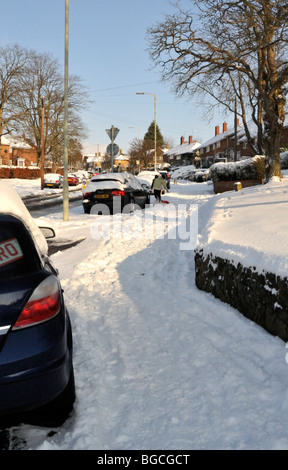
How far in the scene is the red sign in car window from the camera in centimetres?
210

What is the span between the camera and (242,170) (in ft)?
69.4

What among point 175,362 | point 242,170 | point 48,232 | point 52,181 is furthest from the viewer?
point 52,181

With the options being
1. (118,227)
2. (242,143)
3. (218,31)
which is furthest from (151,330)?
(242,143)

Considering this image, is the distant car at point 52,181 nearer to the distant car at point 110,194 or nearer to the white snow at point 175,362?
the distant car at point 110,194

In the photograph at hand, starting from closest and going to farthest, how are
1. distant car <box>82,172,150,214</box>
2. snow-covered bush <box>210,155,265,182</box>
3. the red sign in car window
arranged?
the red sign in car window
distant car <box>82,172,150,214</box>
snow-covered bush <box>210,155,265,182</box>

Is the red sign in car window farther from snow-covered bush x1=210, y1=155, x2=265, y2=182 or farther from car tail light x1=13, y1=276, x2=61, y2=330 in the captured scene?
snow-covered bush x1=210, y1=155, x2=265, y2=182

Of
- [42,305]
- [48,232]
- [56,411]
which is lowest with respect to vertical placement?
[56,411]

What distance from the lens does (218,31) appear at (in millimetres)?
15617

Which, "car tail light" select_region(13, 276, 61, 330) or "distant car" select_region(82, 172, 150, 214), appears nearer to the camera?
"car tail light" select_region(13, 276, 61, 330)

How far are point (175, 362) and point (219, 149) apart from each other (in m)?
73.0

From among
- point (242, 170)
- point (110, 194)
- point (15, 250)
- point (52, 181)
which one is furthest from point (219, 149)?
point (15, 250)

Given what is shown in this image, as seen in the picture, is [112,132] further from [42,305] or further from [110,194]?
[42,305]

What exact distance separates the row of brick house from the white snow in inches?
1565

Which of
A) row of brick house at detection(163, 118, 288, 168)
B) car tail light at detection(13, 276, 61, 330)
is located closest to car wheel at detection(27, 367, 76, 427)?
car tail light at detection(13, 276, 61, 330)
